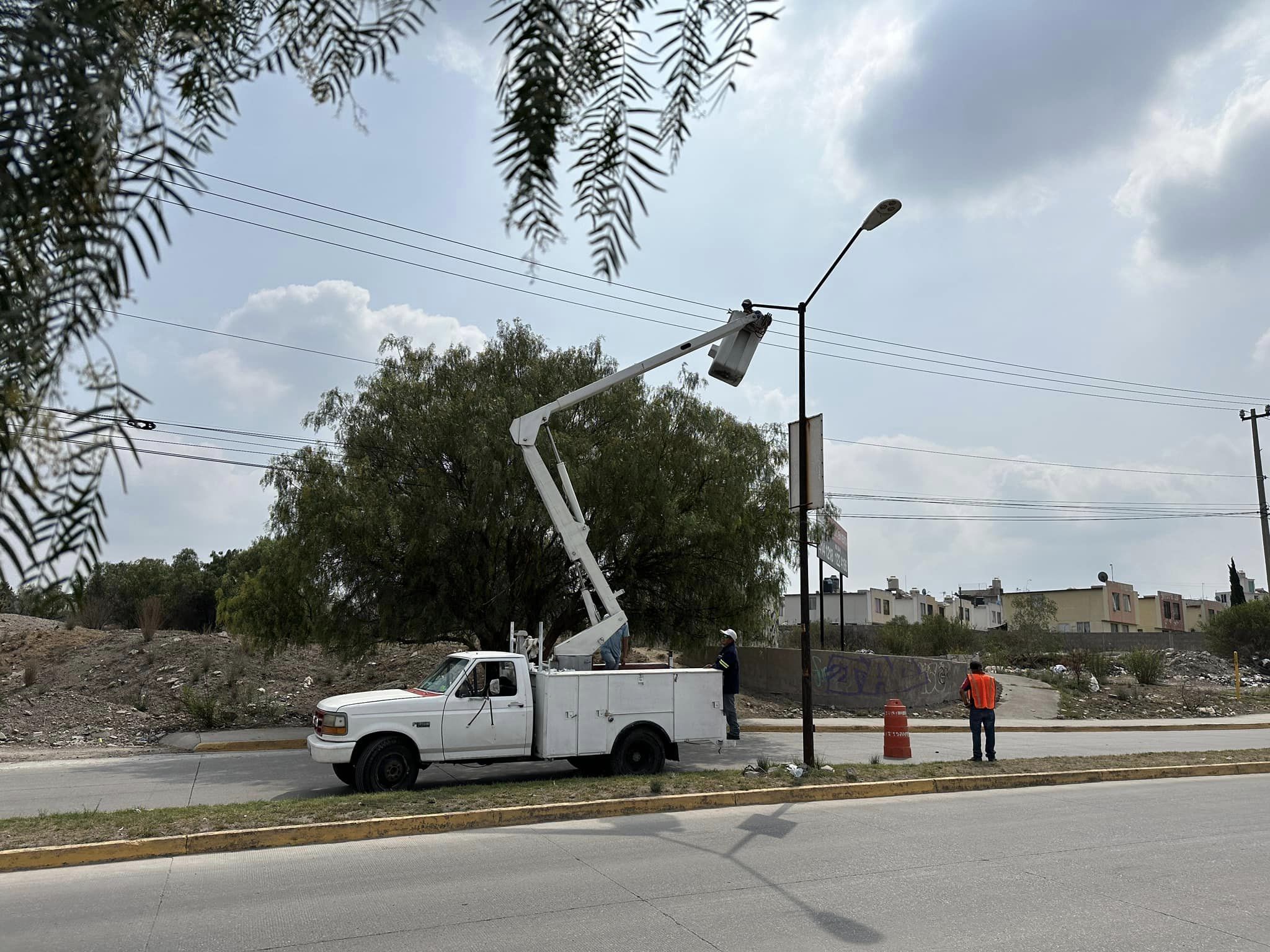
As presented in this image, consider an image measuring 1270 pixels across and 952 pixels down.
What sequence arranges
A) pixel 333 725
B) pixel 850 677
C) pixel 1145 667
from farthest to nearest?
1. pixel 1145 667
2. pixel 850 677
3. pixel 333 725

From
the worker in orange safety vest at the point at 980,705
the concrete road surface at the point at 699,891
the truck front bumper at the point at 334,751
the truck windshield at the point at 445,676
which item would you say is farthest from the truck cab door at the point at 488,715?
the worker in orange safety vest at the point at 980,705

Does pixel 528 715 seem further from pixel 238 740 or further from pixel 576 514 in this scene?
pixel 238 740

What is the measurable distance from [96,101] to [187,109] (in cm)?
23

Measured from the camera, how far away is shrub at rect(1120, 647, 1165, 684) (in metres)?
34.2

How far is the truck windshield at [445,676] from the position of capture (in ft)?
41.4

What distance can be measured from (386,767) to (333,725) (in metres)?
0.87

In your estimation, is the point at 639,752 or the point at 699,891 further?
the point at 639,752

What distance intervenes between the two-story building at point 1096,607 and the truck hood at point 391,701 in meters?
81.7

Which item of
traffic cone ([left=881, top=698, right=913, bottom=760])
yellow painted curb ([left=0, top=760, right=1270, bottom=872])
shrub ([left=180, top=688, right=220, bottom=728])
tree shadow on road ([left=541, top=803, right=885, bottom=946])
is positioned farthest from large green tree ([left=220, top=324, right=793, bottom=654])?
tree shadow on road ([left=541, top=803, right=885, bottom=946])

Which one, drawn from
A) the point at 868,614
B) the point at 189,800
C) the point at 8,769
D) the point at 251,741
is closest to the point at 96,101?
the point at 189,800

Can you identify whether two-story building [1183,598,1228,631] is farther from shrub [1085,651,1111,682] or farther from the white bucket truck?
the white bucket truck

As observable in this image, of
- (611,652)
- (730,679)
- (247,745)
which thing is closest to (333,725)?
(611,652)

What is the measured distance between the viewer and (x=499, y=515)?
Answer: 19406 mm

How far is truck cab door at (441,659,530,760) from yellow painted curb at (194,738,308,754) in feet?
22.6
